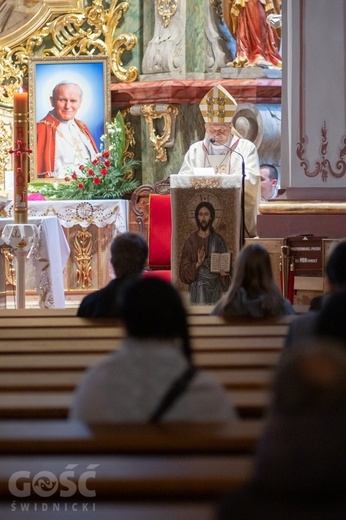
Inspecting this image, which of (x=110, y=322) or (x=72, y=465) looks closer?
(x=72, y=465)

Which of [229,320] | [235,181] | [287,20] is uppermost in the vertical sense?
[287,20]

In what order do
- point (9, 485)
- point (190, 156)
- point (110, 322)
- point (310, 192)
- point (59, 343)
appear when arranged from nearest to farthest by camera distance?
1. point (9, 485)
2. point (59, 343)
3. point (110, 322)
4. point (310, 192)
5. point (190, 156)

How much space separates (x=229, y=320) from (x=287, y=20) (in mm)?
4623

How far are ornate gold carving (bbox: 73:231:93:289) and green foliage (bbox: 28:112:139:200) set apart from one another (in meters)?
0.92

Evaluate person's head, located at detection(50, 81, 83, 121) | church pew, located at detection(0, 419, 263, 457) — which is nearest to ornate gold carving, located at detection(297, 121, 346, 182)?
person's head, located at detection(50, 81, 83, 121)

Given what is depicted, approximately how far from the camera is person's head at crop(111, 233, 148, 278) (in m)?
4.88

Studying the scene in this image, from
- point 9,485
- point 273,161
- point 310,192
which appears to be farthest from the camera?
point 273,161

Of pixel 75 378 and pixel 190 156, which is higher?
pixel 190 156

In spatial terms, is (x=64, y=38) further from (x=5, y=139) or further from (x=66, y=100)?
(x=5, y=139)

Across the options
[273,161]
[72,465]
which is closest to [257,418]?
[72,465]

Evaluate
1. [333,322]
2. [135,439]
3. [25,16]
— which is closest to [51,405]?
[135,439]

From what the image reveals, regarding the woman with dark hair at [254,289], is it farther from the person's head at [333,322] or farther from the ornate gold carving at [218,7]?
the ornate gold carving at [218,7]

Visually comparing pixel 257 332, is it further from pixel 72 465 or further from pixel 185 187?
pixel 185 187

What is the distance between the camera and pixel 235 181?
860cm
